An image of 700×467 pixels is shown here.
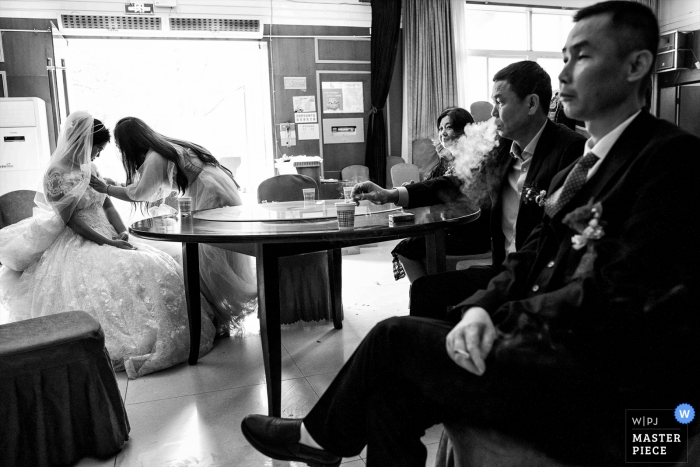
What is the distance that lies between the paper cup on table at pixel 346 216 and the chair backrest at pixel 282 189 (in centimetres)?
175

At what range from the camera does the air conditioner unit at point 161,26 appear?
19.5ft

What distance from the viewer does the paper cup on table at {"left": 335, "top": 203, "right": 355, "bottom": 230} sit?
2.01 meters

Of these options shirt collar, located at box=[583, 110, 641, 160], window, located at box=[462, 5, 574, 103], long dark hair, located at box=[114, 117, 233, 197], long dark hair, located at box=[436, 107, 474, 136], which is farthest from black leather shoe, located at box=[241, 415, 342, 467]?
window, located at box=[462, 5, 574, 103]

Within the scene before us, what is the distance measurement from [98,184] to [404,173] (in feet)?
13.2

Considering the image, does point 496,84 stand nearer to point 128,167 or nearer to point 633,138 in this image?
point 633,138

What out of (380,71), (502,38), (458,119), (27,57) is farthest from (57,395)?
(502,38)

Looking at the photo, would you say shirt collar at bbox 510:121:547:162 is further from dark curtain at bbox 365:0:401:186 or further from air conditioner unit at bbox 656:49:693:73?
air conditioner unit at bbox 656:49:693:73

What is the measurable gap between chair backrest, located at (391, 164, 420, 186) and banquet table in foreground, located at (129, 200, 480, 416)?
12.9 ft

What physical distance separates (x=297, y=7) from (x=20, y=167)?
3493mm

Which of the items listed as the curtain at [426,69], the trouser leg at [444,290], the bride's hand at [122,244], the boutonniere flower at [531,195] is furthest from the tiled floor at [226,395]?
the curtain at [426,69]

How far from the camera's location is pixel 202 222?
7.93 feet

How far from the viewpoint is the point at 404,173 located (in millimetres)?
6578

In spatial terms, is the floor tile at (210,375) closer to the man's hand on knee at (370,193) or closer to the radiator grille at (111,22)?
the man's hand on knee at (370,193)

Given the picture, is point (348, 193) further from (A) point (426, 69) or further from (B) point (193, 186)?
(A) point (426, 69)
